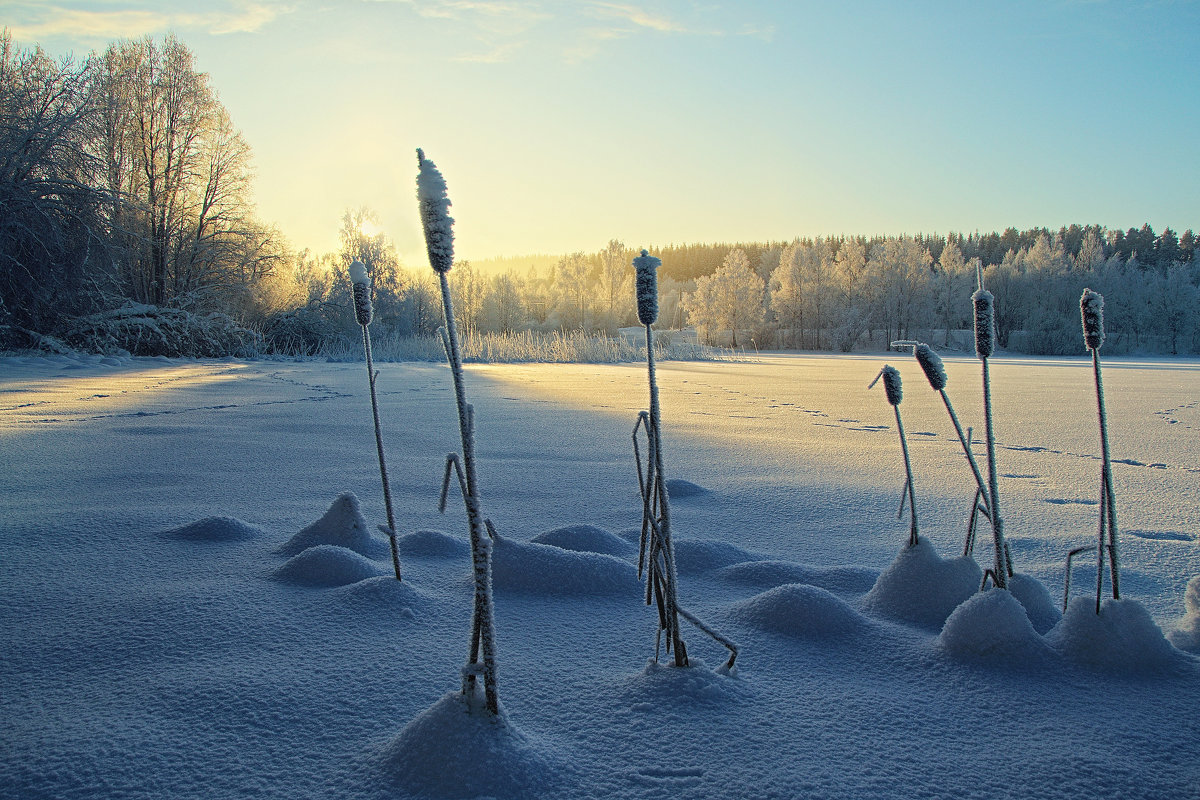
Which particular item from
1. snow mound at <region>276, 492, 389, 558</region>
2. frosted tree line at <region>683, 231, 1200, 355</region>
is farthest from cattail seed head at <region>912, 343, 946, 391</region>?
frosted tree line at <region>683, 231, 1200, 355</region>

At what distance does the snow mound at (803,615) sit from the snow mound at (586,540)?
0.50m

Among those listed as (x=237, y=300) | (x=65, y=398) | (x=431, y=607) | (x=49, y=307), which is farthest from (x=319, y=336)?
(x=431, y=607)

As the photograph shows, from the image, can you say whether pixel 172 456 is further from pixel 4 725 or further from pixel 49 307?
pixel 49 307

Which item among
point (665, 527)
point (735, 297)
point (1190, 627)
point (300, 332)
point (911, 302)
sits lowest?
point (1190, 627)

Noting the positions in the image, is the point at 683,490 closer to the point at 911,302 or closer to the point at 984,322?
the point at 984,322

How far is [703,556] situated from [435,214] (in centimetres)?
117

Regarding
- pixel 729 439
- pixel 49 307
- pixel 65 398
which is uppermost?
pixel 49 307

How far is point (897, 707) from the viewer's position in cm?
95

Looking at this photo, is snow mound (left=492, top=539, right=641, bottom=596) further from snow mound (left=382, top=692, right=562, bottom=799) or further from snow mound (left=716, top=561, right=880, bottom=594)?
snow mound (left=382, top=692, right=562, bottom=799)

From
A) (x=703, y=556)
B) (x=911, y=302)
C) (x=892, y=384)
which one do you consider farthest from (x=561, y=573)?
(x=911, y=302)

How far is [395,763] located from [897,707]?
685 mm

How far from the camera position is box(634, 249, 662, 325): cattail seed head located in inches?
33.0

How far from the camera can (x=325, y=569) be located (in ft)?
4.64

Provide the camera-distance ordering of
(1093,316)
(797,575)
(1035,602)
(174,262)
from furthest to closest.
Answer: (174,262), (797,575), (1035,602), (1093,316)
